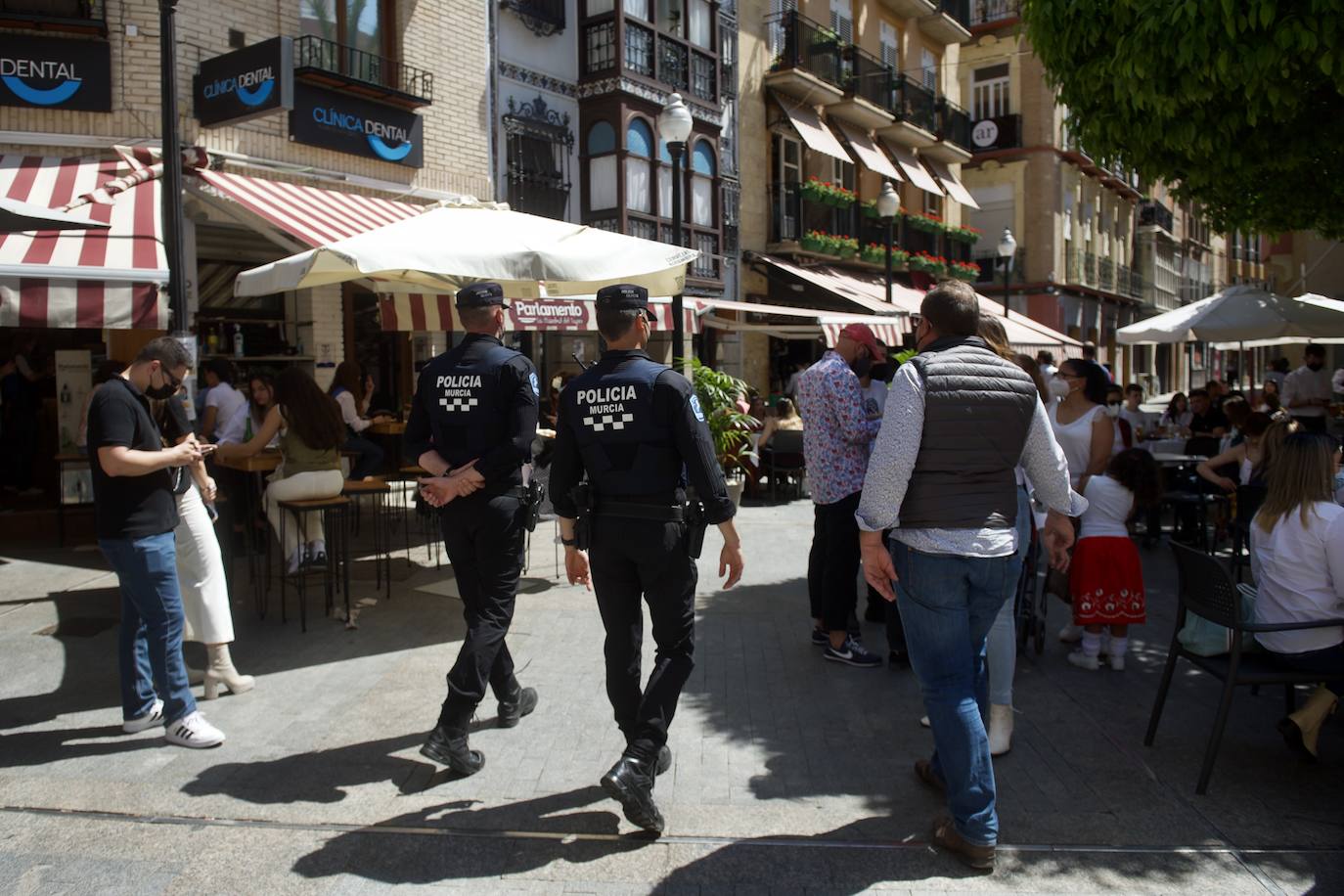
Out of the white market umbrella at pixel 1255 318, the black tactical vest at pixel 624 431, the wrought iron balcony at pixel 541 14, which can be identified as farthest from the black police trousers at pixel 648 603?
the wrought iron balcony at pixel 541 14

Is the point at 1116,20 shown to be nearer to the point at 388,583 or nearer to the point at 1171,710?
the point at 1171,710

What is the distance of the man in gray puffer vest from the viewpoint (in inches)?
129

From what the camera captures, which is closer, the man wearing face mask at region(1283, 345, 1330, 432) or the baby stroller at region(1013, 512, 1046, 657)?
the baby stroller at region(1013, 512, 1046, 657)

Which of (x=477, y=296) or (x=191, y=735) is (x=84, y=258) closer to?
(x=191, y=735)

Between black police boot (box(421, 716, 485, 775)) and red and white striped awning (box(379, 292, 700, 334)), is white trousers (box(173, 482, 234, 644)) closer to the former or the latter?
black police boot (box(421, 716, 485, 775))

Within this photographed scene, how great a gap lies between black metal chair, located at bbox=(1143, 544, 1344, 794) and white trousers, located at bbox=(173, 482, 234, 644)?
4296 millimetres

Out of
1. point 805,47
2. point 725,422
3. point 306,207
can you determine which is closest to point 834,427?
point 725,422

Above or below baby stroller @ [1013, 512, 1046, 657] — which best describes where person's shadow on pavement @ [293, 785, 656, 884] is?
below

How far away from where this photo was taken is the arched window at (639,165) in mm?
16312

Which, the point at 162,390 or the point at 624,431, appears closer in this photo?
the point at 624,431

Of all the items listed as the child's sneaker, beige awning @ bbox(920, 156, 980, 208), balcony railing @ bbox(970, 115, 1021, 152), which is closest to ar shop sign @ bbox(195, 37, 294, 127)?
the child's sneaker

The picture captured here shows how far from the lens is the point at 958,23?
29188 mm

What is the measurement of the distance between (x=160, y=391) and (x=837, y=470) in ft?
11.0

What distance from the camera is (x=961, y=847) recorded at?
336 centimetres
